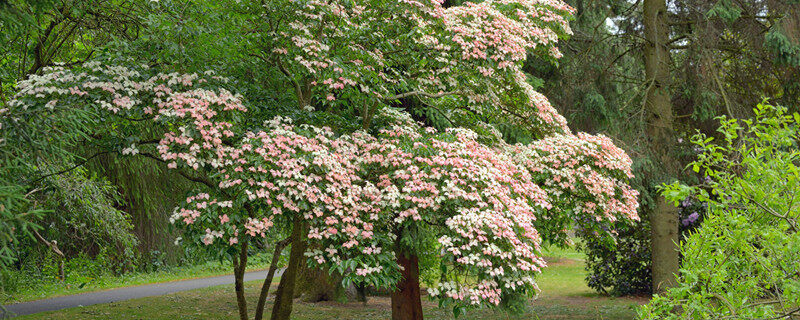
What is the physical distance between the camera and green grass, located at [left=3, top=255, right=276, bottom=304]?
48.0 feet

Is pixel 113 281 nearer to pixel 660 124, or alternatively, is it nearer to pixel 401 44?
pixel 401 44

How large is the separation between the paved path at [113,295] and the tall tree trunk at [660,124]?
7.13m

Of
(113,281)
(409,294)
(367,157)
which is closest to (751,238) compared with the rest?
(367,157)

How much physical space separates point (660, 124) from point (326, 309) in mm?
7477

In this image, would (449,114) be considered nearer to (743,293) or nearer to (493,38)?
(493,38)

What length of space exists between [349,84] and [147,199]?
Answer: 708 cm

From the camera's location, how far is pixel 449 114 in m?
9.83

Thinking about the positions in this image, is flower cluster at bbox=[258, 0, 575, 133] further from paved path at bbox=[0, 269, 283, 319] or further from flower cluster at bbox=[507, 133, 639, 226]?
paved path at bbox=[0, 269, 283, 319]

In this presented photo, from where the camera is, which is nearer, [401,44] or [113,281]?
[401,44]

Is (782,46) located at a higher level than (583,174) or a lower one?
higher

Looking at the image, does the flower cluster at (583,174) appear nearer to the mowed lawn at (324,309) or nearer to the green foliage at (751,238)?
the mowed lawn at (324,309)

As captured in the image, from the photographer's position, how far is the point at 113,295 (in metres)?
15.3

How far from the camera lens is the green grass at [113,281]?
576 inches

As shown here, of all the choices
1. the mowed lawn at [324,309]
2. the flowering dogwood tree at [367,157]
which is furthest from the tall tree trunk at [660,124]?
the flowering dogwood tree at [367,157]
